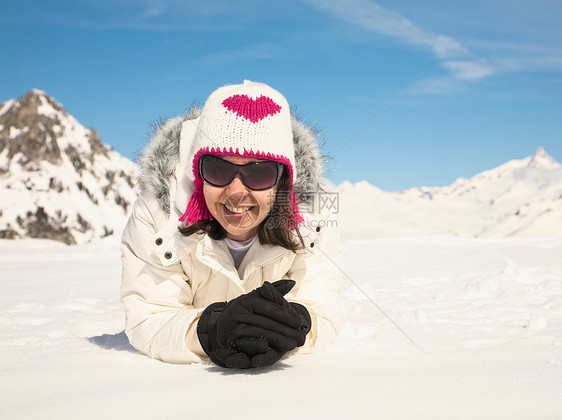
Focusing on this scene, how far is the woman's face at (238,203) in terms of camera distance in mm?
1984

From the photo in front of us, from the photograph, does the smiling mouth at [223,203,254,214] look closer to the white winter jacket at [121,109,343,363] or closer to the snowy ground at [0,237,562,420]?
the white winter jacket at [121,109,343,363]

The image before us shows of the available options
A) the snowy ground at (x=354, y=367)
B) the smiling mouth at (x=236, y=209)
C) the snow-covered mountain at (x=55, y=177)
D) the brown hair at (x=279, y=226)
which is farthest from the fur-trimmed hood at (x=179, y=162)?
the snow-covered mountain at (x=55, y=177)

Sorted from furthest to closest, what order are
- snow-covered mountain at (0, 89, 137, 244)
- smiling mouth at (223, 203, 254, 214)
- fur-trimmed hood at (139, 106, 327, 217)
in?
snow-covered mountain at (0, 89, 137, 244) → fur-trimmed hood at (139, 106, 327, 217) → smiling mouth at (223, 203, 254, 214)

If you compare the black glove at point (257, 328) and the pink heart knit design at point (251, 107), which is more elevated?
the pink heart knit design at point (251, 107)

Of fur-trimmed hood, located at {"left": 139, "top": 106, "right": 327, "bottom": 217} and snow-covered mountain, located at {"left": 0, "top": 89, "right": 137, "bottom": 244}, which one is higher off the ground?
snow-covered mountain, located at {"left": 0, "top": 89, "right": 137, "bottom": 244}

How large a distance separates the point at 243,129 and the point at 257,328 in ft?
2.62

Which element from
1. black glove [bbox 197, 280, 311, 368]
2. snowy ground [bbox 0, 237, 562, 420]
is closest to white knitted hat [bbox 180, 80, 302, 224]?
black glove [bbox 197, 280, 311, 368]

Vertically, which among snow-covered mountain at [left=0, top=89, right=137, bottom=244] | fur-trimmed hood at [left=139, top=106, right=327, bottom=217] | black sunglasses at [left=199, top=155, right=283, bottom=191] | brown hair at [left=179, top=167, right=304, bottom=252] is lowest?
brown hair at [left=179, top=167, right=304, bottom=252]

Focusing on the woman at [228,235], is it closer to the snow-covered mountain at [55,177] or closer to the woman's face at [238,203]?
the woman's face at [238,203]

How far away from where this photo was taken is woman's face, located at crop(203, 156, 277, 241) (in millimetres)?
1984

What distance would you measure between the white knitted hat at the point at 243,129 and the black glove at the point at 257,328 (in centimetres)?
56

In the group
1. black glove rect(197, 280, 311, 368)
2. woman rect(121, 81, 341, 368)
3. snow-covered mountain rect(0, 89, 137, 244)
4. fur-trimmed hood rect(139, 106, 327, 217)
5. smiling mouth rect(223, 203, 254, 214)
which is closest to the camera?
black glove rect(197, 280, 311, 368)

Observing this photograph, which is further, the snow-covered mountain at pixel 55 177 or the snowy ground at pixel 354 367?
the snow-covered mountain at pixel 55 177

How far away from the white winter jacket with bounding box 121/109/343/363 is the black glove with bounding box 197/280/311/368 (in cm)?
29
